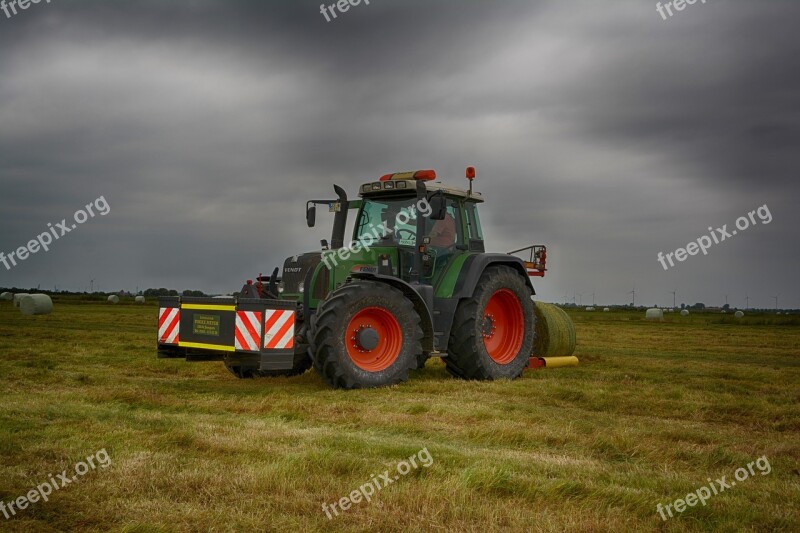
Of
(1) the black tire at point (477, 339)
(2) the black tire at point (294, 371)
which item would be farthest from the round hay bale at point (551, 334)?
(2) the black tire at point (294, 371)

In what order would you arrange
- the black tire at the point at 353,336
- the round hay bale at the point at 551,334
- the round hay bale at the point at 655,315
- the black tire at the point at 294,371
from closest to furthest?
the black tire at the point at 353,336
the black tire at the point at 294,371
the round hay bale at the point at 551,334
the round hay bale at the point at 655,315

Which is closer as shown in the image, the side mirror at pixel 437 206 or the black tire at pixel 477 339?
the side mirror at pixel 437 206

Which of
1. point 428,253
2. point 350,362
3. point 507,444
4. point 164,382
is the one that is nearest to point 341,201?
point 428,253

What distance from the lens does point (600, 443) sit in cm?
584

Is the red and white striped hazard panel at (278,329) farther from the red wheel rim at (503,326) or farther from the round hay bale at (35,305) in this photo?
the round hay bale at (35,305)

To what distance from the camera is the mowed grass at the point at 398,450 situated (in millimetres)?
3893

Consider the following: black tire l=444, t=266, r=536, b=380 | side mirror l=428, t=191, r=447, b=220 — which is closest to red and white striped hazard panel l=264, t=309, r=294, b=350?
side mirror l=428, t=191, r=447, b=220

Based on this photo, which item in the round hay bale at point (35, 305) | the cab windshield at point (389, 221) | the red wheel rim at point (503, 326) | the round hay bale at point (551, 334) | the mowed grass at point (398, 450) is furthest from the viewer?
the round hay bale at point (35, 305)

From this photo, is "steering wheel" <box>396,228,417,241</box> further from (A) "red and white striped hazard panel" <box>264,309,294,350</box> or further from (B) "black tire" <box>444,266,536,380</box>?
(A) "red and white striped hazard panel" <box>264,309,294,350</box>

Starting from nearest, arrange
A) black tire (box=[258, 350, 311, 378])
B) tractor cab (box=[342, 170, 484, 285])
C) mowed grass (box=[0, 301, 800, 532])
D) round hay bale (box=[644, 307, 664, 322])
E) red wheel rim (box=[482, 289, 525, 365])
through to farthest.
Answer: mowed grass (box=[0, 301, 800, 532])
tractor cab (box=[342, 170, 484, 285])
black tire (box=[258, 350, 311, 378])
red wheel rim (box=[482, 289, 525, 365])
round hay bale (box=[644, 307, 664, 322])

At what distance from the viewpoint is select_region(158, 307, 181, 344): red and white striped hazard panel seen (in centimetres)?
908

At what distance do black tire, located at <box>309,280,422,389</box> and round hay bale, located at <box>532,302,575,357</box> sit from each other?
3915 millimetres

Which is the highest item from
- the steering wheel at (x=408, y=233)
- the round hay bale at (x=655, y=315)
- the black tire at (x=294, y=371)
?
the steering wheel at (x=408, y=233)

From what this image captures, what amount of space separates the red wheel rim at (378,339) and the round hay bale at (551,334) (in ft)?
13.2
